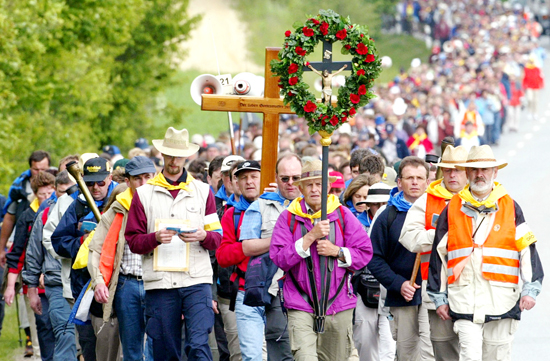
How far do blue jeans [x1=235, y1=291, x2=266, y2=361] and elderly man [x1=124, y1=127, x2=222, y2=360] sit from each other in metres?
0.56

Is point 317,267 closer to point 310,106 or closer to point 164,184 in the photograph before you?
point 310,106

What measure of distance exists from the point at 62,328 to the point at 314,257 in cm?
335

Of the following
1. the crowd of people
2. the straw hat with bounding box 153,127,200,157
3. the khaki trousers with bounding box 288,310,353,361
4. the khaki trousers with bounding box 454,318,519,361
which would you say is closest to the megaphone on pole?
the crowd of people

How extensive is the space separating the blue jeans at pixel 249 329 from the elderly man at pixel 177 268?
56 cm

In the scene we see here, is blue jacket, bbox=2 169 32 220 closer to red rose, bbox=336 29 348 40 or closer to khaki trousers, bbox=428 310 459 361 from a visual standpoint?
red rose, bbox=336 29 348 40

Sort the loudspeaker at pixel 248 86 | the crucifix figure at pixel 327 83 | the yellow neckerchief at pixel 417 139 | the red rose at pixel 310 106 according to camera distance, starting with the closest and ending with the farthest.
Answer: the red rose at pixel 310 106 < the crucifix figure at pixel 327 83 < the loudspeaker at pixel 248 86 < the yellow neckerchief at pixel 417 139

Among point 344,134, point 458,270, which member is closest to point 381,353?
point 458,270

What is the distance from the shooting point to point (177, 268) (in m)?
9.17

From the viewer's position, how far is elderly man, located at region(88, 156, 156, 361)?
380 inches

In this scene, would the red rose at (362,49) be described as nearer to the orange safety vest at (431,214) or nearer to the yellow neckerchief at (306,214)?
the yellow neckerchief at (306,214)

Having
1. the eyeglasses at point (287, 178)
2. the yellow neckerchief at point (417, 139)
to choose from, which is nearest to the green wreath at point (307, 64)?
the eyeglasses at point (287, 178)

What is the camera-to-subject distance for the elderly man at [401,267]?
32.0 feet

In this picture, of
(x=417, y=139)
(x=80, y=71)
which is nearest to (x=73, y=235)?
(x=80, y=71)

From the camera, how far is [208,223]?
368 inches
